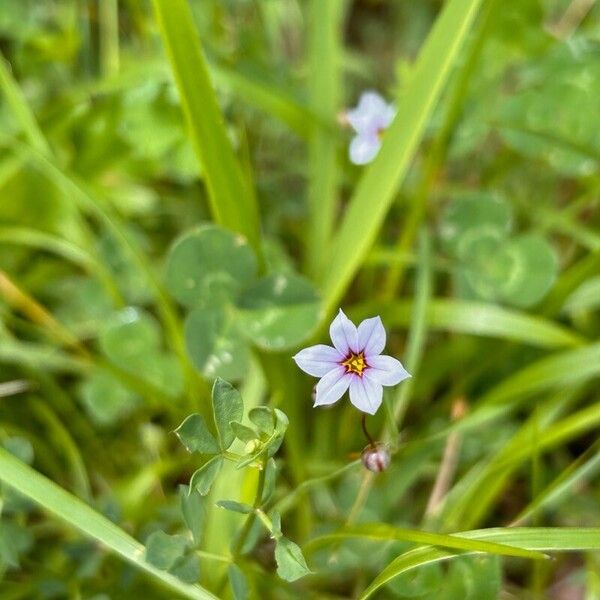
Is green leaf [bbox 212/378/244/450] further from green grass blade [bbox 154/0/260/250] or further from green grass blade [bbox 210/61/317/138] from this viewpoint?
green grass blade [bbox 210/61/317/138]

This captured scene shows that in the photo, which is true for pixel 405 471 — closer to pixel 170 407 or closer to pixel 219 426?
pixel 170 407

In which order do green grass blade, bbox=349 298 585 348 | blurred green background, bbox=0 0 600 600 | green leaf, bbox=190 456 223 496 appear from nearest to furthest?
green leaf, bbox=190 456 223 496 < blurred green background, bbox=0 0 600 600 < green grass blade, bbox=349 298 585 348

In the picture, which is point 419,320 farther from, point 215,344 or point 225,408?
point 225,408

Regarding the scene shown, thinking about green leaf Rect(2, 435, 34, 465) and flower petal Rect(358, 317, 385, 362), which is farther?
green leaf Rect(2, 435, 34, 465)

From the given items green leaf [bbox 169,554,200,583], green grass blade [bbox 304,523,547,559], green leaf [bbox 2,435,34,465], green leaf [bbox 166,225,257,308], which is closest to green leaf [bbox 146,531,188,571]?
green leaf [bbox 169,554,200,583]

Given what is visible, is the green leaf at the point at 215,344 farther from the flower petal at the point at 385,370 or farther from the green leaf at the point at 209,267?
the flower petal at the point at 385,370

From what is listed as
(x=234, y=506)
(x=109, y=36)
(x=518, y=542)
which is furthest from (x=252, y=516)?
(x=109, y=36)

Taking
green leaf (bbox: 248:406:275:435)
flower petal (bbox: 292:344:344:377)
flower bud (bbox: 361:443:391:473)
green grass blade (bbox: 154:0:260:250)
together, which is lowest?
green leaf (bbox: 248:406:275:435)
